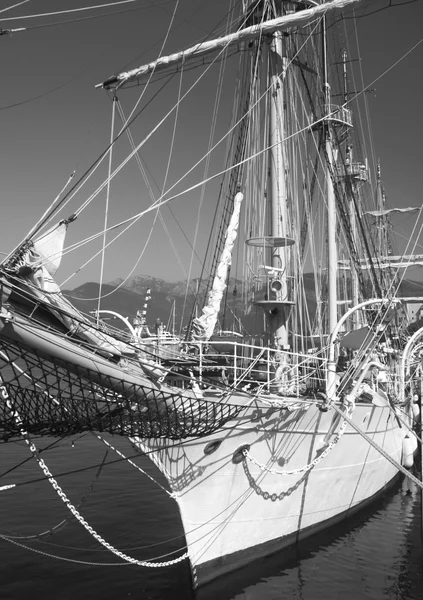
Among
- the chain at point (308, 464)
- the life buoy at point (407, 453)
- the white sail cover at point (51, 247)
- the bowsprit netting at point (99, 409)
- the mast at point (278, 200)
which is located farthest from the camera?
the life buoy at point (407, 453)

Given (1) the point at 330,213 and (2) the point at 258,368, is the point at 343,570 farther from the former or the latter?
(1) the point at 330,213

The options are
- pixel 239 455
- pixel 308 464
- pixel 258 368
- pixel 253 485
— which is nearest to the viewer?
pixel 239 455

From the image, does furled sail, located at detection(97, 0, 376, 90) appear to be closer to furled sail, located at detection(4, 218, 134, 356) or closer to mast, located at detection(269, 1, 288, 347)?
A: mast, located at detection(269, 1, 288, 347)

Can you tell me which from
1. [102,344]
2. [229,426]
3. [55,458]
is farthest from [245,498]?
[55,458]

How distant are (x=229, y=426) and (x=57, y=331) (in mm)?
4606

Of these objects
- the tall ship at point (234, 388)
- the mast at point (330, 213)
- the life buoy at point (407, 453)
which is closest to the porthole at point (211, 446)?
the tall ship at point (234, 388)

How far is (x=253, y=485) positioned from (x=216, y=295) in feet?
14.4

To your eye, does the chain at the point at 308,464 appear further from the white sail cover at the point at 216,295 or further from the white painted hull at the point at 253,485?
the white sail cover at the point at 216,295

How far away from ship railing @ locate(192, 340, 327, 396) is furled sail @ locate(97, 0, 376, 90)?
25.9 feet

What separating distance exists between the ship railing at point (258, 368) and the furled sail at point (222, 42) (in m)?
7.91

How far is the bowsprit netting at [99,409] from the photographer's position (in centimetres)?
902

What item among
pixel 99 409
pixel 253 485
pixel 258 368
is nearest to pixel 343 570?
pixel 253 485

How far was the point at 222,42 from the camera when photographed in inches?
685

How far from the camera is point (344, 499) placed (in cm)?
1549
